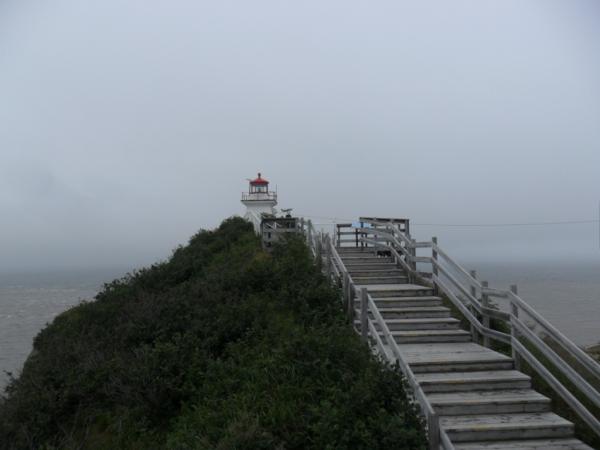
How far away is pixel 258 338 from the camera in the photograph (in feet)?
24.7

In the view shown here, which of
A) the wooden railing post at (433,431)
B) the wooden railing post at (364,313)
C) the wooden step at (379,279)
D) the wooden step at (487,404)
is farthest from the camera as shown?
the wooden step at (379,279)

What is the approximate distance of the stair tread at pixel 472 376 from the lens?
5766mm

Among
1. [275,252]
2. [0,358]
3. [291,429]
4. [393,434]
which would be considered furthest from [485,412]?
[0,358]

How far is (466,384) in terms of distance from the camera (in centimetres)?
577

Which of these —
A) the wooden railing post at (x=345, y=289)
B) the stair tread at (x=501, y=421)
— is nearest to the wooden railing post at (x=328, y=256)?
the wooden railing post at (x=345, y=289)

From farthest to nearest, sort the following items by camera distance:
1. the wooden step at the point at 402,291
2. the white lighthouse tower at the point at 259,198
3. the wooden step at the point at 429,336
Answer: the white lighthouse tower at the point at 259,198 → the wooden step at the point at 402,291 → the wooden step at the point at 429,336

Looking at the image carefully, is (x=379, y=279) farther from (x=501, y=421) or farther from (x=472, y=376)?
(x=501, y=421)

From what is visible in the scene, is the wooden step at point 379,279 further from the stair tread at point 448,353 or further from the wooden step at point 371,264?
the stair tread at point 448,353

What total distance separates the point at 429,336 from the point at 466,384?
1654 mm

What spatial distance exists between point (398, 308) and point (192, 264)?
969 cm

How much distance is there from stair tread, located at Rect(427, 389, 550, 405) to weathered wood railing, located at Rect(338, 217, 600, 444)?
0.90ft

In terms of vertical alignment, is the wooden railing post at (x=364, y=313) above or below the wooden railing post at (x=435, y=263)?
below

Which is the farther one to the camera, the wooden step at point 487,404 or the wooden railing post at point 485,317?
the wooden railing post at point 485,317

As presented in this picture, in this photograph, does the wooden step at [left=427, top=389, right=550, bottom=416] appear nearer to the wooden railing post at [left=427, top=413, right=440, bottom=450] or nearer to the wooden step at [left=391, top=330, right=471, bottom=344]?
the wooden railing post at [left=427, top=413, right=440, bottom=450]
